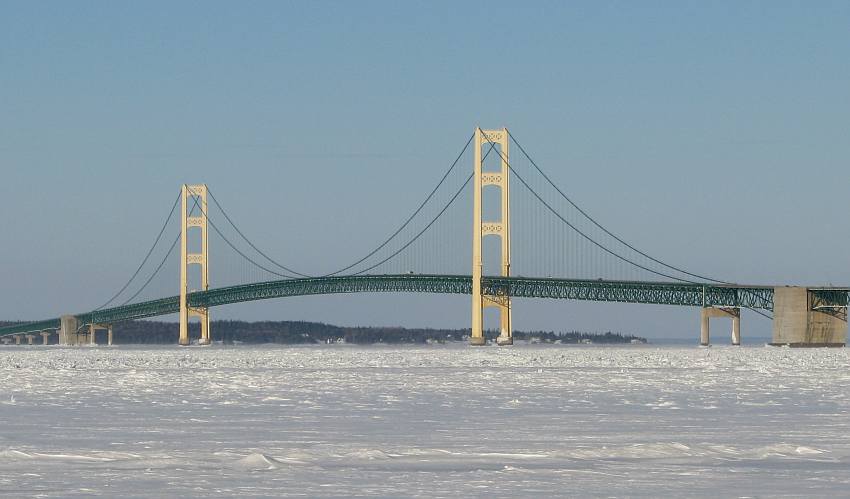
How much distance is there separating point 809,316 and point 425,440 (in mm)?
66042

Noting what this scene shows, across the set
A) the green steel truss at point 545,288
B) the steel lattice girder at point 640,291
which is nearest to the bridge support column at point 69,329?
the green steel truss at point 545,288

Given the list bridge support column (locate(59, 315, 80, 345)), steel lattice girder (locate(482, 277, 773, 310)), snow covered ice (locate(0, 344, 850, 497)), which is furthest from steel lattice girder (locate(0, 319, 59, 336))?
snow covered ice (locate(0, 344, 850, 497))

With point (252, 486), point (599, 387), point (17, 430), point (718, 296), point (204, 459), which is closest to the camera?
point (252, 486)

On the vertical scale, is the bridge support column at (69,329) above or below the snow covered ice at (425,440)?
above

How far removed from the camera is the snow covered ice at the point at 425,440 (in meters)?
9.20

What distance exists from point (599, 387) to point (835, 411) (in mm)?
5926

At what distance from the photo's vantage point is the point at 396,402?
57.0 ft

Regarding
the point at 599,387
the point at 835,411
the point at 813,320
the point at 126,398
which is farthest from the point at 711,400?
the point at 813,320

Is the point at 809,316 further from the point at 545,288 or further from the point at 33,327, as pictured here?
the point at 33,327

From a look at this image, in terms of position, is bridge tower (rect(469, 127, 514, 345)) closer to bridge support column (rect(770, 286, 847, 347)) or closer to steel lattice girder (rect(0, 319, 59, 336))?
bridge support column (rect(770, 286, 847, 347))

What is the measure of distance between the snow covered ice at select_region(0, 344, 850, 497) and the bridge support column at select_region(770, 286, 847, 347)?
54616 millimetres

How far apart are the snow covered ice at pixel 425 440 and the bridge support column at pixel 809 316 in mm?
54616

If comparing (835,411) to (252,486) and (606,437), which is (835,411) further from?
(252,486)

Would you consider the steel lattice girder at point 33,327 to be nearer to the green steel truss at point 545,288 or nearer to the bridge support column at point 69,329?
the bridge support column at point 69,329
